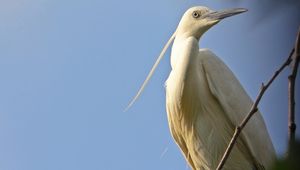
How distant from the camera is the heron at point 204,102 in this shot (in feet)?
13.7

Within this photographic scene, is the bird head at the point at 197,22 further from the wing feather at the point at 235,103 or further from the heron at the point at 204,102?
the wing feather at the point at 235,103

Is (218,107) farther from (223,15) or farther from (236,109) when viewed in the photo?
(223,15)

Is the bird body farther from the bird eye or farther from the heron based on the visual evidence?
the bird eye

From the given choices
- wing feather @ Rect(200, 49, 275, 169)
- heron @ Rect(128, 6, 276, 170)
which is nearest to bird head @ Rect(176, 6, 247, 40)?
heron @ Rect(128, 6, 276, 170)

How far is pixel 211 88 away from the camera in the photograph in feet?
14.1

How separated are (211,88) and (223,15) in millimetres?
548

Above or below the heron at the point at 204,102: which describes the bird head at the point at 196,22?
above

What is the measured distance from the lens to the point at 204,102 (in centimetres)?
437

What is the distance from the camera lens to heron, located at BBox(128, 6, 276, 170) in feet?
13.7

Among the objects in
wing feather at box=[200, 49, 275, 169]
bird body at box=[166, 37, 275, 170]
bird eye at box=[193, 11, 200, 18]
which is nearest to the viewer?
wing feather at box=[200, 49, 275, 169]

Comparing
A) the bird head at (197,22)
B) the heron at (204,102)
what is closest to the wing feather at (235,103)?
the heron at (204,102)

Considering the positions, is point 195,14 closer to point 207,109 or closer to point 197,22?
point 197,22

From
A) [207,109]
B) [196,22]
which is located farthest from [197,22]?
[207,109]

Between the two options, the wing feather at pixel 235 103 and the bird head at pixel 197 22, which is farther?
the bird head at pixel 197 22
